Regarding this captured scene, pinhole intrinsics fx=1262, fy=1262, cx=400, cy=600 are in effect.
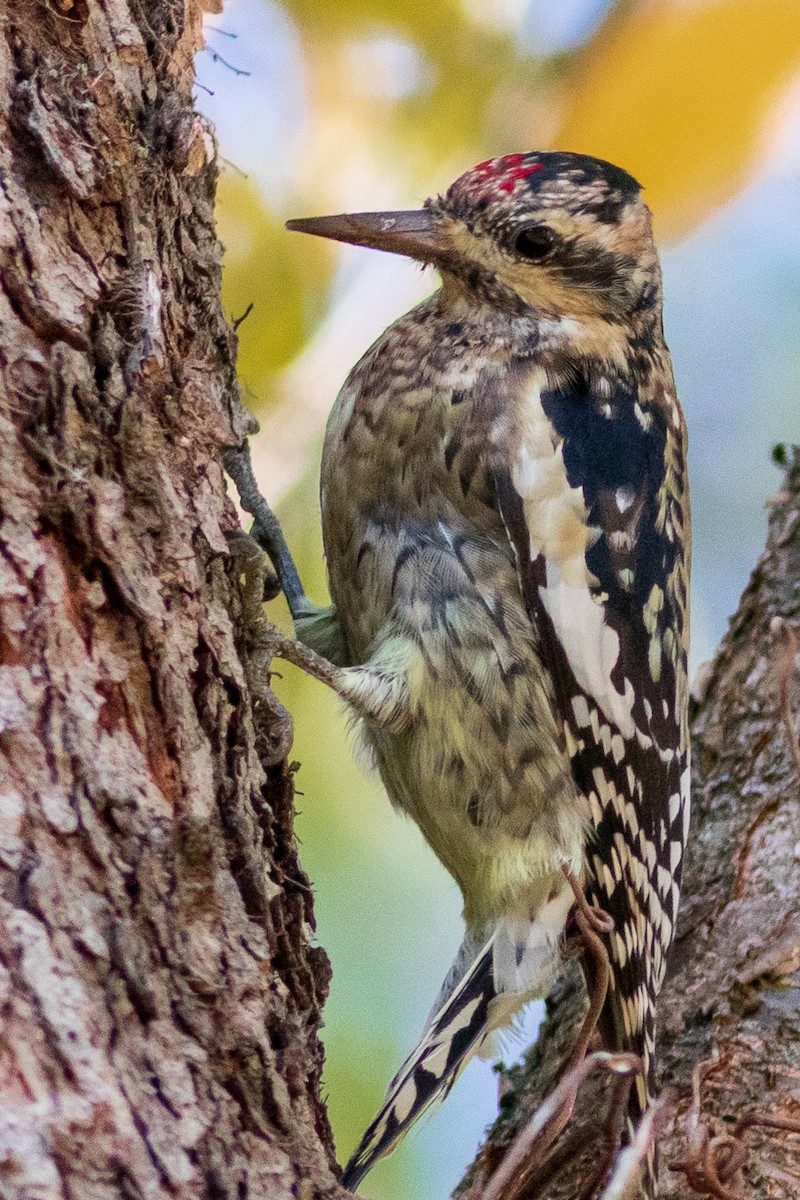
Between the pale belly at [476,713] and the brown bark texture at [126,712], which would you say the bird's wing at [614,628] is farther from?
the brown bark texture at [126,712]

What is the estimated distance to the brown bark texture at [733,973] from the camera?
6.24 ft

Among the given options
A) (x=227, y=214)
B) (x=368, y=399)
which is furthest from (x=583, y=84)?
(x=368, y=399)

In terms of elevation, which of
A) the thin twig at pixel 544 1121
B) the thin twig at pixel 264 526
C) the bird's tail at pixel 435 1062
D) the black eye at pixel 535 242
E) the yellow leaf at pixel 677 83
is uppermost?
the yellow leaf at pixel 677 83

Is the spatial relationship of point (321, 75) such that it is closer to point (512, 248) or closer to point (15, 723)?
point (512, 248)

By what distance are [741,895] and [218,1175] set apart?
1.27m

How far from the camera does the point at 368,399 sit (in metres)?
2.18

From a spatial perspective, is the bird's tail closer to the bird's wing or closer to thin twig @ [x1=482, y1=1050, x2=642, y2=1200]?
the bird's wing

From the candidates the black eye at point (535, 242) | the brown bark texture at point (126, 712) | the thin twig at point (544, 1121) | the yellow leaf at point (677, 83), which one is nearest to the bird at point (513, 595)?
the black eye at point (535, 242)

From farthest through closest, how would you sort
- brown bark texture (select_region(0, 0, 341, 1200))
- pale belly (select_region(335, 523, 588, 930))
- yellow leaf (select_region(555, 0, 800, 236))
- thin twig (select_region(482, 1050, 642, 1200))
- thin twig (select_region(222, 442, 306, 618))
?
1. yellow leaf (select_region(555, 0, 800, 236))
2. thin twig (select_region(222, 442, 306, 618))
3. pale belly (select_region(335, 523, 588, 930))
4. thin twig (select_region(482, 1050, 642, 1200))
5. brown bark texture (select_region(0, 0, 341, 1200))

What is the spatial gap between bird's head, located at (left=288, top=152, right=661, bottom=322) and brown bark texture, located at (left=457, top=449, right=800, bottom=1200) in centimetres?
70

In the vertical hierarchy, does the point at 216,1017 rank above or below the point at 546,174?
below

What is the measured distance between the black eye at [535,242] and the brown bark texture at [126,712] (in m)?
0.79

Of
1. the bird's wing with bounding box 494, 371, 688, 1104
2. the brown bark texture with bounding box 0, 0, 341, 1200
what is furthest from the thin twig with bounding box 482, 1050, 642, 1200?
the bird's wing with bounding box 494, 371, 688, 1104

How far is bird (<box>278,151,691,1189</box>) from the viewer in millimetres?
2027
